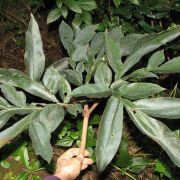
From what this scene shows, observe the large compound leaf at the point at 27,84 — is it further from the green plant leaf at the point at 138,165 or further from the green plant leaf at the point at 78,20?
the green plant leaf at the point at 138,165

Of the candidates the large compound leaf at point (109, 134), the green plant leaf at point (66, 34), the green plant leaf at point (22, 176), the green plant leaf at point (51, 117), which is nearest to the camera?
the large compound leaf at point (109, 134)

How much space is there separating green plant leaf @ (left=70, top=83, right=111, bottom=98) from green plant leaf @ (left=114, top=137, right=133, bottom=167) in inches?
40.0

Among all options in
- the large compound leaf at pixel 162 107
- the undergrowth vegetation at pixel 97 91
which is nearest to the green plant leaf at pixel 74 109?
the undergrowth vegetation at pixel 97 91

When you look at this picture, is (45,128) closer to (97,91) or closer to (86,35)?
(97,91)

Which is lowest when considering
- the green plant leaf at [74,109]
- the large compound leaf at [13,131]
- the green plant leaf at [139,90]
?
the green plant leaf at [74,109]

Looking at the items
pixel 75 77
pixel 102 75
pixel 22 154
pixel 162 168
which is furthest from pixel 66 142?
pixel 102 75

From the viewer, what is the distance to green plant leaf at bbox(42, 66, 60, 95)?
1.24m

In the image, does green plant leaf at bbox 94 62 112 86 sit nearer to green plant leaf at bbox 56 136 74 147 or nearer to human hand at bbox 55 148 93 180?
human hand at bbox 55 148 93 180

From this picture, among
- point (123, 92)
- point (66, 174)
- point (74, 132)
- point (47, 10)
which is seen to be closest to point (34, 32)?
point (123, 92)

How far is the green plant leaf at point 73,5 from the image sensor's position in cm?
203

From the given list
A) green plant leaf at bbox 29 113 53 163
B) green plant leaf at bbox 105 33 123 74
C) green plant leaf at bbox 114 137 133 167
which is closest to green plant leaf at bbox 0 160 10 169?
green plant leaf at bbox 114 137 133 167

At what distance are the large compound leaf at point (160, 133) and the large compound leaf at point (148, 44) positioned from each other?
0.18m

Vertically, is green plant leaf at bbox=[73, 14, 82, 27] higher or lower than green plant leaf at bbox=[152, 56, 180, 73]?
lower

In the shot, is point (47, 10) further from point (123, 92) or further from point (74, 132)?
point (123, 92)
